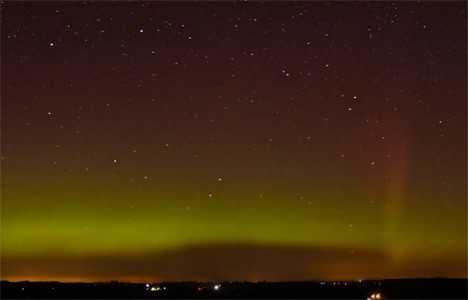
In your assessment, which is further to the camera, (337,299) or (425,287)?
(425,287)

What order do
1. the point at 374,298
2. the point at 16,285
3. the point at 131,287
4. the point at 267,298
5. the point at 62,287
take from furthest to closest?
1. the point at 131,287
2. the point at 62,287
3. the point at 16,285
4. the point at 267,298
5. the point at 374,298

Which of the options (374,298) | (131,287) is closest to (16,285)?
(131,287)

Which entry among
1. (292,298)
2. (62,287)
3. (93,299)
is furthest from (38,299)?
(62,287)

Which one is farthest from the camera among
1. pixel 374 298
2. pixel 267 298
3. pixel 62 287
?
pixel 62 287

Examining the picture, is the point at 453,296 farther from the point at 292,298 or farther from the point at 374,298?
the point at 374,298

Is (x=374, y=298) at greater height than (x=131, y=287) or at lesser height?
lesser

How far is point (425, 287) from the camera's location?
99875mm

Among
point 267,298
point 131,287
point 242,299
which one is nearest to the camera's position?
point 242,299

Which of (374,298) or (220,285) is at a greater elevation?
(220,285)

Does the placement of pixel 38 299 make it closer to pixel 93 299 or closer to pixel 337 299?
pixel 93 299

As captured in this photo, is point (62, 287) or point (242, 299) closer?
point (242, 299)

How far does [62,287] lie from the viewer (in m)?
105

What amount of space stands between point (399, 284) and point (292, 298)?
2771 cm

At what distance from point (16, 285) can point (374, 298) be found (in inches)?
2270
